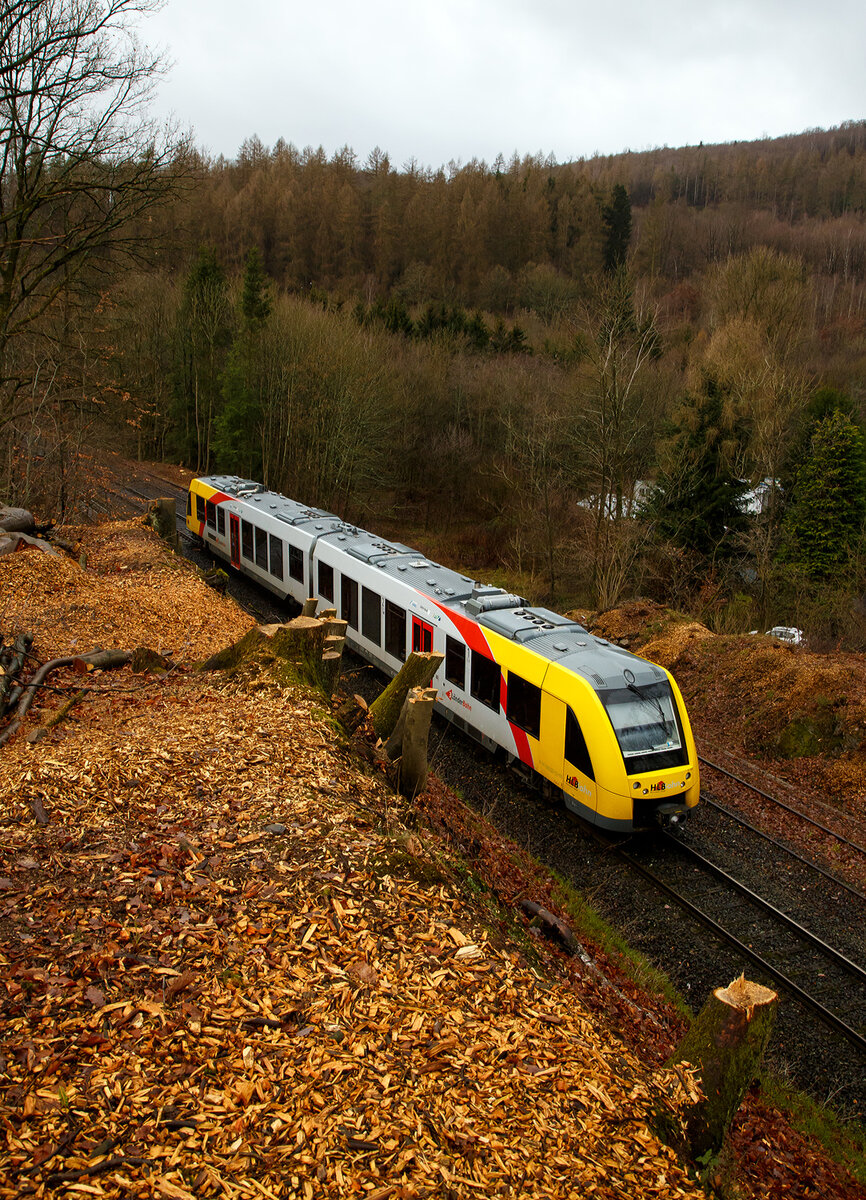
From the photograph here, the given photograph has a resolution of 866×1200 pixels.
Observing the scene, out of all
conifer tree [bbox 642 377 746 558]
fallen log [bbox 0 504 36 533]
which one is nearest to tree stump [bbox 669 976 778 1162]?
fallen log [bbox 0 504 36 533]

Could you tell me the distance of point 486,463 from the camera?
130 ft

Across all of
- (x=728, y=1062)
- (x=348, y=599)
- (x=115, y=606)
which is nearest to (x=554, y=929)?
(x=728, y=1062)

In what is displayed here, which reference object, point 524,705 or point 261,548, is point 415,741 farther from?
point 261,548

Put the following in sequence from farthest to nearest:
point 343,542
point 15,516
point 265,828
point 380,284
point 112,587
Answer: point 380,284
point 343,542
point 15,516
point 112,587
point 265,828

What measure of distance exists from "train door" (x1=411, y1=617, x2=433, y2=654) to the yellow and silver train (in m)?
0.03

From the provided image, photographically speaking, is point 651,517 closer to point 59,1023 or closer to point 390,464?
point 390,464

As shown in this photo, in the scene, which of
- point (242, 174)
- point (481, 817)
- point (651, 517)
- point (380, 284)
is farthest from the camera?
point (242, 174)

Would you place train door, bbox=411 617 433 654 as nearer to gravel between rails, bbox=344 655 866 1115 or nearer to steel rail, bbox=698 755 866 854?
gravel between rails, bbox=344 655 866 1115

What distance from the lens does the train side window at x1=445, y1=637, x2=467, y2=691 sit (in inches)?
507

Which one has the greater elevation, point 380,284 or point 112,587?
point 380,284

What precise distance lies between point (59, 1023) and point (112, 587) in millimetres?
10809

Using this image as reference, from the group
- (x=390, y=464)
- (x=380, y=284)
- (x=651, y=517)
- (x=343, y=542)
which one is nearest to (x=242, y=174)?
(x=380, y=284)

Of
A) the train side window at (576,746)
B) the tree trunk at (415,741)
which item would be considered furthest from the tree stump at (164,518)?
the tree trunk at (415,741)

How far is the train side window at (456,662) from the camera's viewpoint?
12.9 metres
